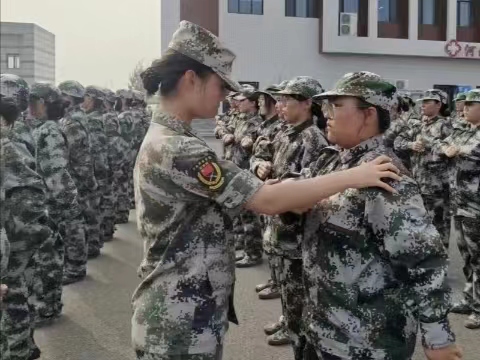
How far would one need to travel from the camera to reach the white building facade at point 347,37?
24328mm

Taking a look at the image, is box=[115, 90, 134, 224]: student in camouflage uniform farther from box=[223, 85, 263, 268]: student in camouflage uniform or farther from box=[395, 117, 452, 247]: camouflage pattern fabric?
box=[395, 117, 452, 247]: camouflage pattern fabric

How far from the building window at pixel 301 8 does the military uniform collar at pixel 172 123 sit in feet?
78.4

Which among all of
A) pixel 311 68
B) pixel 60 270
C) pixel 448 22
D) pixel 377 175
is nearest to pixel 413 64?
pixel 448 22

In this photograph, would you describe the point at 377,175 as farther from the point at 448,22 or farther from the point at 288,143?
the point at 448,22

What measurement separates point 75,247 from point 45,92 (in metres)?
1.91

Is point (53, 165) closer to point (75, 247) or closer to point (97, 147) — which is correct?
point (75, 247)

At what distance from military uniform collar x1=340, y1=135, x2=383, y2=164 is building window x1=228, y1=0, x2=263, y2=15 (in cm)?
2264

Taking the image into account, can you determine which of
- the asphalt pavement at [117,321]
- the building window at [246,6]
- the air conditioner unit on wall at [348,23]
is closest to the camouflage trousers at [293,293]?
the asphalt pavement at [117,321]

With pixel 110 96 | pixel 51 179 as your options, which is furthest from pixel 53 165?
pixel 110 96

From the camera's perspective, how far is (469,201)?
17.5 ft

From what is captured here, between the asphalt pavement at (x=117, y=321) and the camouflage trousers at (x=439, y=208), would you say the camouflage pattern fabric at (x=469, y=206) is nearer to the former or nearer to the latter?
the asphalt pavement at (x=117, y=321)

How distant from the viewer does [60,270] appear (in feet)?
17.7

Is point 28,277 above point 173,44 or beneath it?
beneath

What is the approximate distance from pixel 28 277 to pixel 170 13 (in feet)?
69.8
